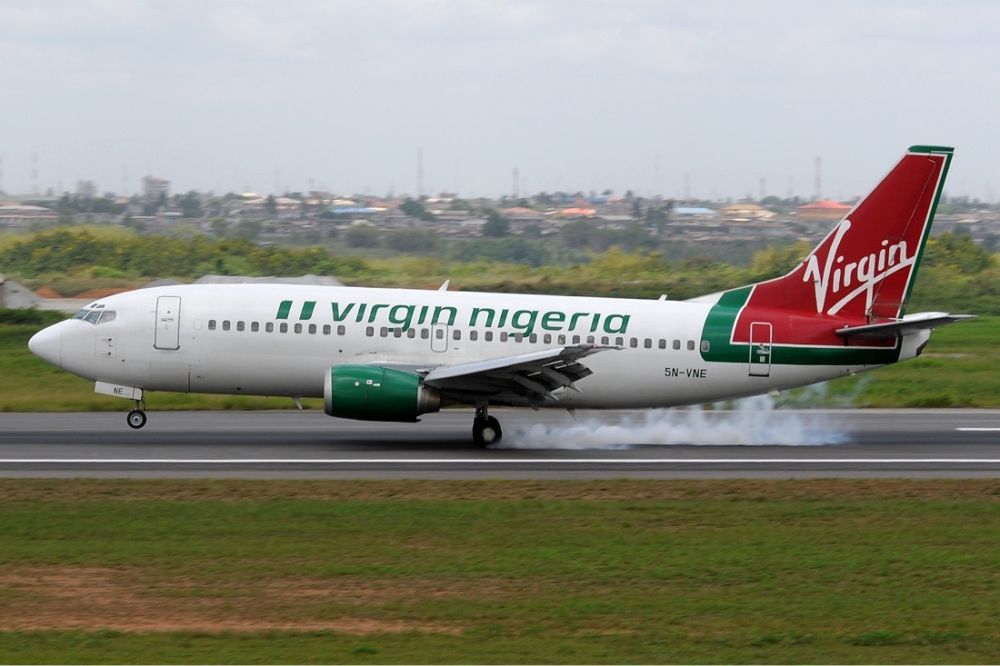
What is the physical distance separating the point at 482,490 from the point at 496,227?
8993cm

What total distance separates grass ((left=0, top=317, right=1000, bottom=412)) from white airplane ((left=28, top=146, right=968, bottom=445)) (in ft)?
23.0

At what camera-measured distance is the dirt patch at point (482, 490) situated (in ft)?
72.1

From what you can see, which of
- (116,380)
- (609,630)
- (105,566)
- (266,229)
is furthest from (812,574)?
(266,229)

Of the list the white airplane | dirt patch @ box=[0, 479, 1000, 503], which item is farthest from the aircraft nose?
dirt patch @ box=[0, 479, 1000, 503]

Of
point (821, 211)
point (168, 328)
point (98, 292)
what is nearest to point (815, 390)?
point (168, 328)

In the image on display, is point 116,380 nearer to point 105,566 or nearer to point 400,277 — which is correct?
point 105,566

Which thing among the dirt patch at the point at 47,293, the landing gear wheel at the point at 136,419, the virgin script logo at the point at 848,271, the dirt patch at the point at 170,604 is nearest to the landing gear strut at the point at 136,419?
the landing gear wheel at the point at 136,419

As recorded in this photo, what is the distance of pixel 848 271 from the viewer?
1154 inches

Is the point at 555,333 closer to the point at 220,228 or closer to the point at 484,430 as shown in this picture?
the point at 484,430

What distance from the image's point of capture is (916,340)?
28.6 meters

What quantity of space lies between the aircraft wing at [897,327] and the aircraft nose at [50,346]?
16462 mm

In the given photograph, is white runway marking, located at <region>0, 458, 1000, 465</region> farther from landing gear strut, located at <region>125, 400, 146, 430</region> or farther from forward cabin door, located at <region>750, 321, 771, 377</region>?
landing gear strut, located at <region>125, 400, 146, 430</region>

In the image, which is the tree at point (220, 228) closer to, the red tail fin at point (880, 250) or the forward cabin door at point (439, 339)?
the forward cabin door at point (439, 339)

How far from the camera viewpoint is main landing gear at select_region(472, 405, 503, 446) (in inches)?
1125
